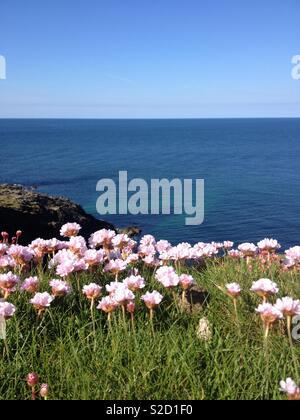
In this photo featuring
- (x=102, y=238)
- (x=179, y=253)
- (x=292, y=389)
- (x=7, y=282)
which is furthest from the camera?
(x=102, y=238)

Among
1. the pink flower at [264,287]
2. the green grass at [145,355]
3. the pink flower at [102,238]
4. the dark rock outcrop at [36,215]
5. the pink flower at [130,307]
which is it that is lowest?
the dark rock outcrop at [36,215]

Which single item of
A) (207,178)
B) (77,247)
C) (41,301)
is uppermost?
(77,247)

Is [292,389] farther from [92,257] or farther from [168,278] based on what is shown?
[92,257]

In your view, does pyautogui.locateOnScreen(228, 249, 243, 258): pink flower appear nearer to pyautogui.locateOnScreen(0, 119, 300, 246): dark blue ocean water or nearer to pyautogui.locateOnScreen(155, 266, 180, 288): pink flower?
pyautogui.locateOnScreen(155, 266, 180, 288): pink flower

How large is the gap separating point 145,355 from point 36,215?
3135cm

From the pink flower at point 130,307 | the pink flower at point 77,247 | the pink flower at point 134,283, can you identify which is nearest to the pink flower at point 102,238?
the pink flower at point 77,247

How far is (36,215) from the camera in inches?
1346

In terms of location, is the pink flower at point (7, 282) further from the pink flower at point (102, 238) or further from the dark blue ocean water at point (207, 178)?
the dark blue ocean water at point (207, 178)

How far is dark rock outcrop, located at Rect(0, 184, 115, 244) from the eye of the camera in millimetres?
31591

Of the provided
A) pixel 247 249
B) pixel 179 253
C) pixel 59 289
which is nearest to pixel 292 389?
pixel 59 289

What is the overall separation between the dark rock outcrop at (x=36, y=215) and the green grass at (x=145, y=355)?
25.4 metres

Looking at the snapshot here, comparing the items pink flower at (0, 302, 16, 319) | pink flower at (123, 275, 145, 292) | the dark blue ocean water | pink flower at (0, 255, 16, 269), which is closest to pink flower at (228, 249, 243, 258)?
pink flower at (123, 275, 145, 292)

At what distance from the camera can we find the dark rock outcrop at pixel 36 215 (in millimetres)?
31591
